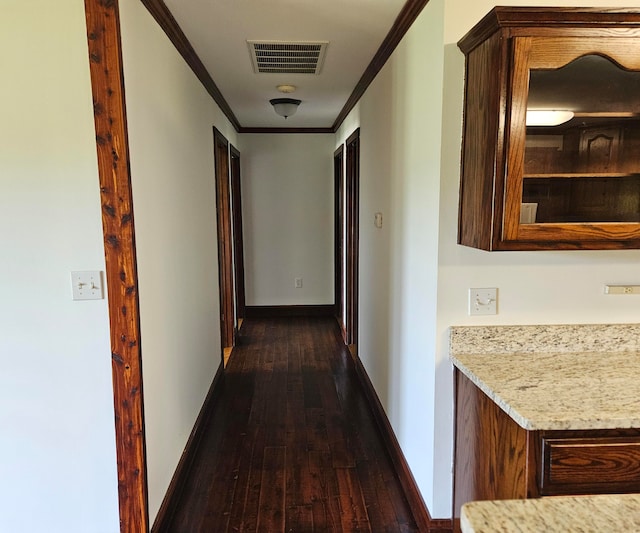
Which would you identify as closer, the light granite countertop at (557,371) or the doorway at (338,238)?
the light granite countertop at (557,371)

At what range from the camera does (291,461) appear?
8.41 feet

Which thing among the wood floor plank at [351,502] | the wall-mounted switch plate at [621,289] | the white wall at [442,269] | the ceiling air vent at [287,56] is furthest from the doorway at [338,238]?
the wall-mounted switch plate at [621,289]

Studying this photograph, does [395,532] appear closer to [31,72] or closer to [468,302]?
[468,302]

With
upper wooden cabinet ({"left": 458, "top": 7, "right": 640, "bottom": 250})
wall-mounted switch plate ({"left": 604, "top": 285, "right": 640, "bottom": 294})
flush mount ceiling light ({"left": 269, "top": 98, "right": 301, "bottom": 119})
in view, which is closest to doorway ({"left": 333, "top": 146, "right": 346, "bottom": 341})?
flush mount ceiling light ({"left": 269, "top": 98, "right": 301, "bottom": 119})

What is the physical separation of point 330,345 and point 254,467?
84.8 inches

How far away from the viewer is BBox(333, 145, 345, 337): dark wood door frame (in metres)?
5.28

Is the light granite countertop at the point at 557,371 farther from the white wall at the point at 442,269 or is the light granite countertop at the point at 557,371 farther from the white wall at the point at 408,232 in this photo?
the white wall at the point at 408,232

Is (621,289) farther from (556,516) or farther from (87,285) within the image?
(87,285)

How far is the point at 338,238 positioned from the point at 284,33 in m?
3.24

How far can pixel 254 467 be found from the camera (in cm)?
251

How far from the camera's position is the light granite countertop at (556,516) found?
2.51 ft

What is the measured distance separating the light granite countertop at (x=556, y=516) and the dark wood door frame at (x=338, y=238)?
4.32 meters

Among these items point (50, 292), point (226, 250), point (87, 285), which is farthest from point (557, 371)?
point (226, 250)

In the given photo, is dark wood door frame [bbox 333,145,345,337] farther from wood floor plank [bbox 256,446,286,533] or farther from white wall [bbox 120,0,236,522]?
wood floor plank [bbox 256,446,286,533]
